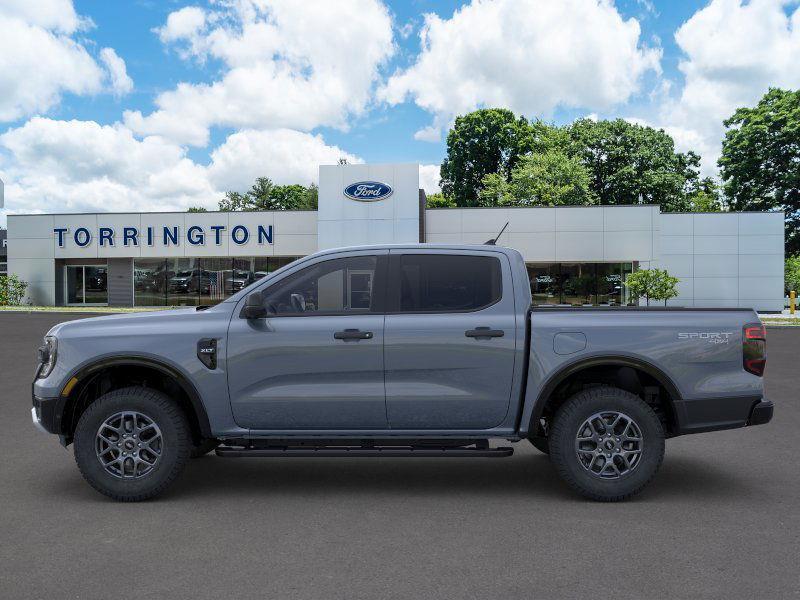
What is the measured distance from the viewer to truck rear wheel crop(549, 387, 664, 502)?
16.8 feet

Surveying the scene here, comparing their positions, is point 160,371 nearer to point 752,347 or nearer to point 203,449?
point 203,449

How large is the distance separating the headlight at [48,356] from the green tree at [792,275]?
75848 millimetres

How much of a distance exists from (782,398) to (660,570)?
23.0 feet

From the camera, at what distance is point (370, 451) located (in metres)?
5.16

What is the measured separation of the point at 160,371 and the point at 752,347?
430 cm

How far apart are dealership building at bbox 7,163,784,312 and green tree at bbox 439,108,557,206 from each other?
2749 cm

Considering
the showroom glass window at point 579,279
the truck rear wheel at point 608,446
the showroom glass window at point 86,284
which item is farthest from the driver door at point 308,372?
the showroom glass window at point 86,284

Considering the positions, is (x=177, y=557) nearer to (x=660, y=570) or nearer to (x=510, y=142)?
(x=660, y=570)

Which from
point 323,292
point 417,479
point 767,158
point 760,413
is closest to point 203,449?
Result: point 417,479

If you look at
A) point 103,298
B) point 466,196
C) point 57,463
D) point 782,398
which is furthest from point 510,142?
point 57,463

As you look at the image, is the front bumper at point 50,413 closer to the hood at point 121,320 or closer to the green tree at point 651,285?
the hood at point 121,320

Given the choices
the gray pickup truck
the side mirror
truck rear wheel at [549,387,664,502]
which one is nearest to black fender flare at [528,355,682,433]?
the gray pickup truck

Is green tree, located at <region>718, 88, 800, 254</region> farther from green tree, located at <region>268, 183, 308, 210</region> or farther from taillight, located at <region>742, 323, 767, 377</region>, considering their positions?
green tree, located at <region>268, 183, 308, 210</region>

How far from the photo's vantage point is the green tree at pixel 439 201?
217 feet
